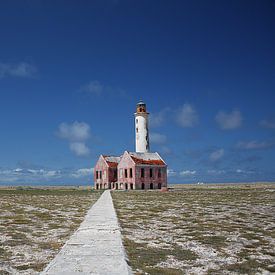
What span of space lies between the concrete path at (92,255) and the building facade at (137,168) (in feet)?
200

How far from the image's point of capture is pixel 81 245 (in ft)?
44.7

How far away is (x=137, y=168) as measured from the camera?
77.4 meters

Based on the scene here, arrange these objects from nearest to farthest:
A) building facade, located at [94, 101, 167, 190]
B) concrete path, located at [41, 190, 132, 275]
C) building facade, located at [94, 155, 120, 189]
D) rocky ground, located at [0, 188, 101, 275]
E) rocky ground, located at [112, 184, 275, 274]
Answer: concrete path, located at [41, 190, 132, 275]
rocky ground, located at [112, 184, 275, 274]
rocky ground, located at [0, 188, 101, 275]
building facade, located at [94, 101, 167, 190]
building facade, located at [94, 155, 120, 189]

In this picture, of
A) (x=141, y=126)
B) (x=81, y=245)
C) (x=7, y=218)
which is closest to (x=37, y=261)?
(x=81, y=245)

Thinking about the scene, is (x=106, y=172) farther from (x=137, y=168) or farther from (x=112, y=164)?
(x=137, y=168)

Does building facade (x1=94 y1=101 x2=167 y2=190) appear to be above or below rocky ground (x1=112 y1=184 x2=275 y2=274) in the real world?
above

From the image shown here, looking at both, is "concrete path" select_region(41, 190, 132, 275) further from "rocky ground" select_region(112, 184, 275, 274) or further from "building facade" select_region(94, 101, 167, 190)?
"building facade" select_region(94, 101, 167, 190)

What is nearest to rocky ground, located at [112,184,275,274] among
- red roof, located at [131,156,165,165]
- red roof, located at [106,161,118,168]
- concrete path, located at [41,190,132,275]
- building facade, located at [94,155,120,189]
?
concrete path, located at [41,190,132,275]

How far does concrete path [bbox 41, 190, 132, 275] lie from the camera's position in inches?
401

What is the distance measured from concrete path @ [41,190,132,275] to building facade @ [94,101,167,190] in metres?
60.9

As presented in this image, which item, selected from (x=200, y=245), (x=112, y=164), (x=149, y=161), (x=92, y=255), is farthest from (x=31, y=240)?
(x=112, y=164)

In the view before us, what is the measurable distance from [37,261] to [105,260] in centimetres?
222

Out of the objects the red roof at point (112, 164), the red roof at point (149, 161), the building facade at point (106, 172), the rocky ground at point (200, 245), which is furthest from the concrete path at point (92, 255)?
the red roof at point (112, 164)

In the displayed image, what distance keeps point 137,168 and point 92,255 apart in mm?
65646
